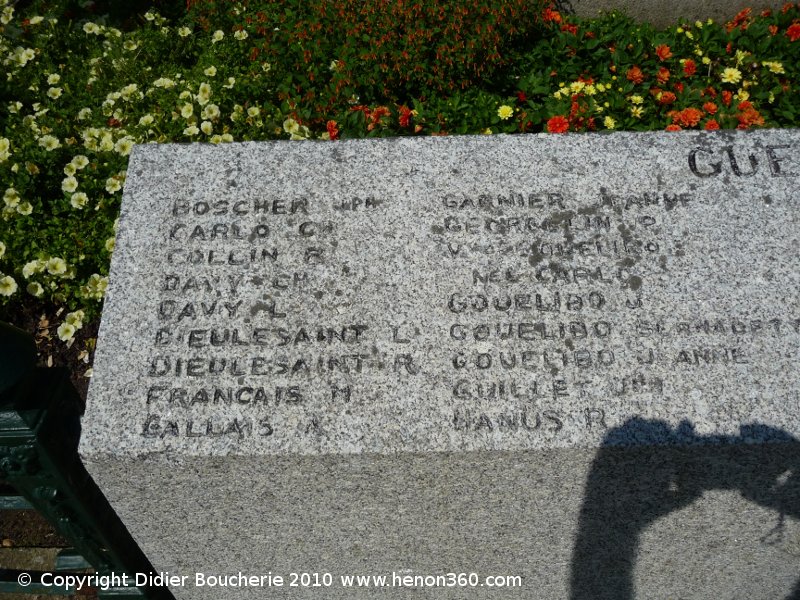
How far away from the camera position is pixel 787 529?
2029mm

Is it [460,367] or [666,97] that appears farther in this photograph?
[666,97]

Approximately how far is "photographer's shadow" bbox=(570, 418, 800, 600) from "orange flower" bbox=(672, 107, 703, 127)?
6.91 feet

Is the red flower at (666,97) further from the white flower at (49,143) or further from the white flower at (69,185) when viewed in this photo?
the white flower at (49,143)

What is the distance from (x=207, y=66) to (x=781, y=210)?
326cm

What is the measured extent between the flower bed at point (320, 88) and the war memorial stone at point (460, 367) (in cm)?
121

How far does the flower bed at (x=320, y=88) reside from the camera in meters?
3.25

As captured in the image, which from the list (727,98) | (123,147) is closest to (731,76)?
(727,98)

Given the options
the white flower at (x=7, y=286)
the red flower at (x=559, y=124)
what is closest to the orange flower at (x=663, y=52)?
the red flower at (x=559, y=124)

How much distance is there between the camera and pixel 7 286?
3.05 meters

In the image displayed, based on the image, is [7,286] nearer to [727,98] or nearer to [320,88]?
[320,88]

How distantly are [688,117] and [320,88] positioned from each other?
208cm

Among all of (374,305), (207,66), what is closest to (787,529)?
(374,305)

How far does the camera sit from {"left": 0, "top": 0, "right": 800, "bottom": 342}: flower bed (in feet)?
10.7

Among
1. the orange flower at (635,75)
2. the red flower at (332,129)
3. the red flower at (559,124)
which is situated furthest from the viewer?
the orange flower at (635,75)
